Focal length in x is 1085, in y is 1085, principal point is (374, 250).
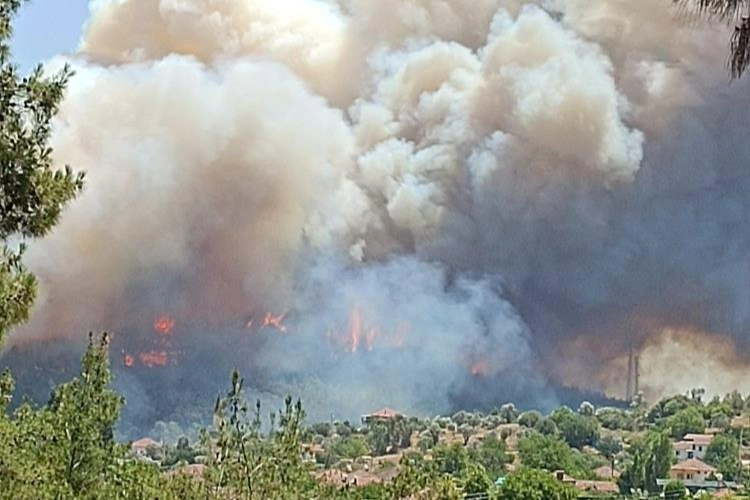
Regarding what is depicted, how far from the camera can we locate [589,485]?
34.5 metres

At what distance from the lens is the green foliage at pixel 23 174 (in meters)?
3.40

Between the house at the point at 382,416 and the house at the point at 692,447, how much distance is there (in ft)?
31.6

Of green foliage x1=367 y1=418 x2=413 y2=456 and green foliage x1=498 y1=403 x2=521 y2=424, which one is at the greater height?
green foliage x1=498 y1=403 x2=521 y2=424

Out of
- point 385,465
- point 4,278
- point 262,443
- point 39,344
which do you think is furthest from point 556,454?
point 4,278

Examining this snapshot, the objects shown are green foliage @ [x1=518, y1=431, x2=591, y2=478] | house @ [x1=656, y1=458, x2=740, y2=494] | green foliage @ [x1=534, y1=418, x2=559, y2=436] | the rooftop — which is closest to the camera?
house @ [x1=656, y1=458, x2=740, y2=494]

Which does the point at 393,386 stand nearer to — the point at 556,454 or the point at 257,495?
the point at 556,454

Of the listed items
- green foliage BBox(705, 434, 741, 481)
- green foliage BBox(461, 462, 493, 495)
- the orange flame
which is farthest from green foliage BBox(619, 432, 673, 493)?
the orange flame

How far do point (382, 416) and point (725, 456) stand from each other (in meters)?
12.1

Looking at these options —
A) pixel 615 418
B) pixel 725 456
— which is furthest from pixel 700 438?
pixel 615 418

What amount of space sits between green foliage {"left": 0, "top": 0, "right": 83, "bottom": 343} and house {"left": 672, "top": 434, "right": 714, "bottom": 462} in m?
36.0

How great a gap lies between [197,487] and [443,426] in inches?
1245

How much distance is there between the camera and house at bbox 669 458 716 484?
117 feet

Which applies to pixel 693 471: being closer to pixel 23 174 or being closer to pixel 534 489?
pixel 534 489

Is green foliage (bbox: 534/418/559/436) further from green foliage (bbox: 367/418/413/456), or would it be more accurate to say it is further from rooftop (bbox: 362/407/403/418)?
rooftop (bbox: 362/407/403/418)
